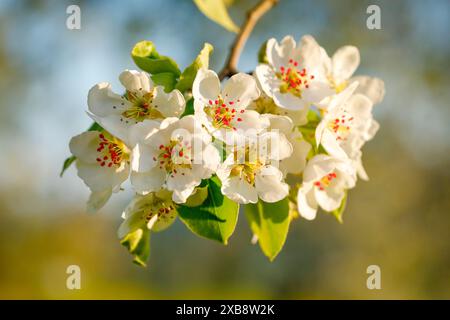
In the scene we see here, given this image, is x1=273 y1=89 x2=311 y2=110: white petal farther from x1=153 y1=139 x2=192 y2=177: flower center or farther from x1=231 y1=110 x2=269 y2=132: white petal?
x1=153 y1=139 x2=192 y2=177: flower center

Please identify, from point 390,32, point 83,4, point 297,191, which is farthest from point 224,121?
point 390,32

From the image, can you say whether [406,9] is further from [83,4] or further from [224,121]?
[224,121]

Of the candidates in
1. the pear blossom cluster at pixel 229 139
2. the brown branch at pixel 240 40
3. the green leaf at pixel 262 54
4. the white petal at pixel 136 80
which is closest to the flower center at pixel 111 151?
the pear blossom cluster at pixel 229 139

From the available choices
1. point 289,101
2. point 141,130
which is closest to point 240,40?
point 289,101

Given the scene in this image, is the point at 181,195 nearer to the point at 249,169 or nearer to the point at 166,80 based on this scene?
the point at 249,169

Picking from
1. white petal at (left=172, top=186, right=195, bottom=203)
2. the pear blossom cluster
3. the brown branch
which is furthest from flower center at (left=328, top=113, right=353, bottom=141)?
white petal at (left=172, top=186, right=195, bottom=203)
